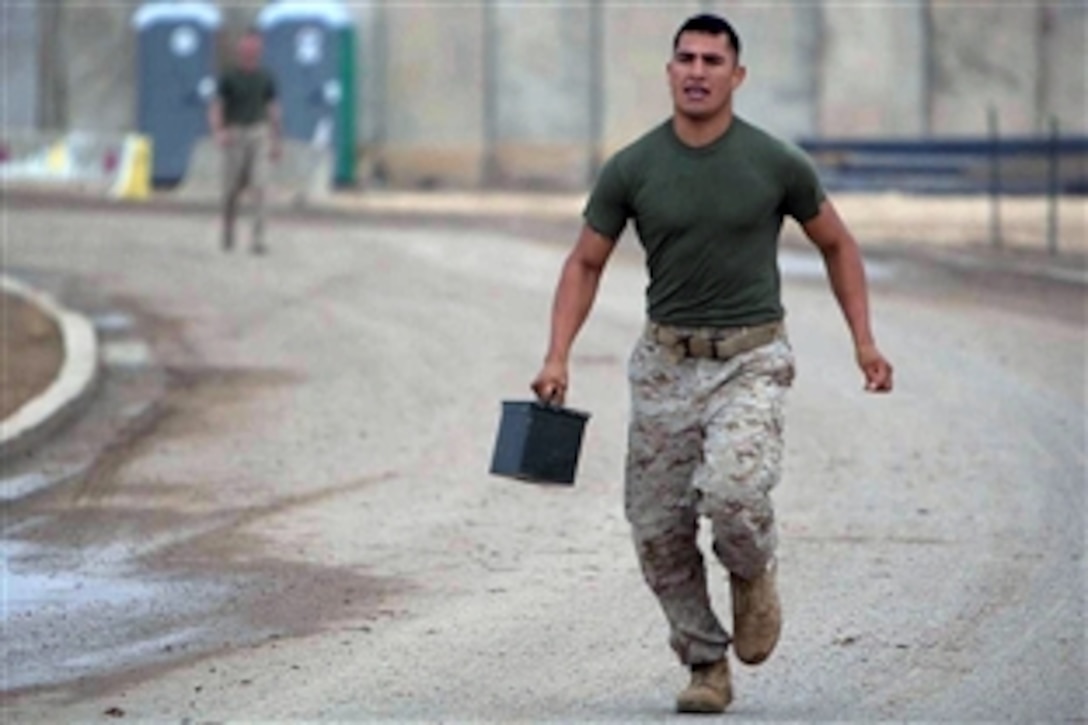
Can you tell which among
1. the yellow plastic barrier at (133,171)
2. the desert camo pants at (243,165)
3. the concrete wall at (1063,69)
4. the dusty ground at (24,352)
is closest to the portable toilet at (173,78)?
the yellow plastic barrier at (133,171)

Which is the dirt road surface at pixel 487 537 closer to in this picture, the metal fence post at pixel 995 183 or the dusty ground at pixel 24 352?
the dusty ground at pixel 24 352

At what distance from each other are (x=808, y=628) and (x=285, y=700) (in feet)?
6.66

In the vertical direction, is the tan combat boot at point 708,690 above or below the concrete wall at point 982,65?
below

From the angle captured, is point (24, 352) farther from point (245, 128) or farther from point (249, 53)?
point (249, 53)

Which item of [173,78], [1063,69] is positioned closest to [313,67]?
[173,78]

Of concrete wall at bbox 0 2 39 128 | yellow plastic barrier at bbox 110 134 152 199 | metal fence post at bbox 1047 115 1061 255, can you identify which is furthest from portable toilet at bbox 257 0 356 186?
metal fence post at bbox 1047 115 1061 255

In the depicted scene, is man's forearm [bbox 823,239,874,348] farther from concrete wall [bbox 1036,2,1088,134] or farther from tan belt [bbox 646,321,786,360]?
concrete wall [bbox 1036,2,1088,134]

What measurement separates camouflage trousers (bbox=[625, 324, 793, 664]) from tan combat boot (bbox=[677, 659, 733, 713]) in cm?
3

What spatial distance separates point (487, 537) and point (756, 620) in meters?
3.84

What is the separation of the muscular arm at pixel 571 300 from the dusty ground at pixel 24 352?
24.9ft

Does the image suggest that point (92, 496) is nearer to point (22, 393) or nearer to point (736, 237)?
point (22, 393)

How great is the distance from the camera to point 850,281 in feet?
27.0

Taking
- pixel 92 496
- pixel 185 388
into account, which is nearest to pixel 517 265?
pixel 185 388

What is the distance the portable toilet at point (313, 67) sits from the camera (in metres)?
39.8
